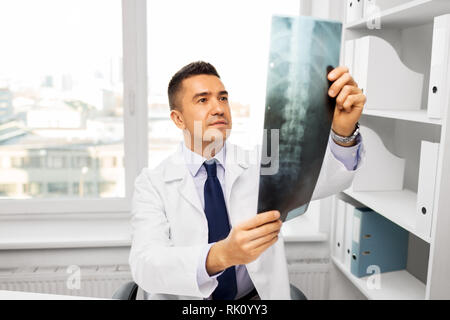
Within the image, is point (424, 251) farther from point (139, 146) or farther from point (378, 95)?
point (139, 146)

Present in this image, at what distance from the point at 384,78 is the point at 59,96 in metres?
1.22

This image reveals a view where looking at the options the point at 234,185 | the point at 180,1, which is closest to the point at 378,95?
the point at 234,185

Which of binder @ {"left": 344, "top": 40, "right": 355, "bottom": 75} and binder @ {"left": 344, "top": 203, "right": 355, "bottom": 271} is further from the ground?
binder @ {"left": 344, "top": 40, "right": 355, "bottom": 75}

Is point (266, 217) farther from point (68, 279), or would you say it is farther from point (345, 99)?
point (68, 279)

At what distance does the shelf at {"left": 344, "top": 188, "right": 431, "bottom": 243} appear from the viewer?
0.96m

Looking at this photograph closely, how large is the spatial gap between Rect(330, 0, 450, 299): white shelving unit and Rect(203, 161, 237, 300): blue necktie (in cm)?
45

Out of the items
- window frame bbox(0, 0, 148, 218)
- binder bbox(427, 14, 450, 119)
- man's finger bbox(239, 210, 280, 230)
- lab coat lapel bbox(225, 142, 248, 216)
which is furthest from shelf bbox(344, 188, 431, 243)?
window frame bbox(0, 0, 148, 218)

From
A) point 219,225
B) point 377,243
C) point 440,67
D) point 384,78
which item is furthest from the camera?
point 377,243

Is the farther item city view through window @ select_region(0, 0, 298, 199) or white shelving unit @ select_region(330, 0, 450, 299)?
city view through window @ select_region(0, 0, 298, 199)

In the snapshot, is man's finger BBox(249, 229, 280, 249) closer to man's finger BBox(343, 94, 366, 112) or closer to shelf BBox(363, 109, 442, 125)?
man's finger BBox(343, 94, 366, 112)

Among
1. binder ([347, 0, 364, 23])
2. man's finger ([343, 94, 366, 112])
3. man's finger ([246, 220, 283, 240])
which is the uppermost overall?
binder ([347, 0, 364, 23])

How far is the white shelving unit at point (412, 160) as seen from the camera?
817mm

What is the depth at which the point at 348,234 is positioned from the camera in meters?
1.26

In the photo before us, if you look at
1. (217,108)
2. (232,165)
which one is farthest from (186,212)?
(217,108)
